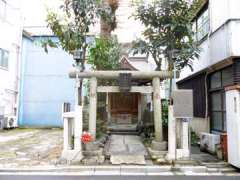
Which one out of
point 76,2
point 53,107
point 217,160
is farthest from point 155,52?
point 53,107

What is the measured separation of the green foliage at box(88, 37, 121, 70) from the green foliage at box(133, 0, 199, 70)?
3.21m

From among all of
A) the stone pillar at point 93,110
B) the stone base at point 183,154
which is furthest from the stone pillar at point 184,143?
the stone pillar at point 93,110

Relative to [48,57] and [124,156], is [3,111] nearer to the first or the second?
[48,57]

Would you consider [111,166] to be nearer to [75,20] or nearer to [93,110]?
[93,110]

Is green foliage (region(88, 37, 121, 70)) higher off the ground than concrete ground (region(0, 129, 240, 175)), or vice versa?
green foliage (region(88, 37, 121, 70))

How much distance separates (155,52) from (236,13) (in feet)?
10.8

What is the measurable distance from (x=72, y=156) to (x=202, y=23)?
939 cm

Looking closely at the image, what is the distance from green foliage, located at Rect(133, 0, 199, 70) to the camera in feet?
33.3

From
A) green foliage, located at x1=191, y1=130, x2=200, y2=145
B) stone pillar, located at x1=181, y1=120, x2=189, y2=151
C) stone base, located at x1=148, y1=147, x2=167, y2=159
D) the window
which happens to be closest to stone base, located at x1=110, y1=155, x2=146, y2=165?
stone base, located at x1=148, y1=147, x2=167, y2=159

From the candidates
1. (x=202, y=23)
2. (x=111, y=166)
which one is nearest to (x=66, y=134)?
(x=111, y=166)

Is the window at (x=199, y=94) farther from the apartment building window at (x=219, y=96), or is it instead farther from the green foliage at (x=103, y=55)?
the green foliage at (x=103, y=55)

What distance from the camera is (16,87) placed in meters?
19.6

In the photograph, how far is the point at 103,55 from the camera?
13.9 m

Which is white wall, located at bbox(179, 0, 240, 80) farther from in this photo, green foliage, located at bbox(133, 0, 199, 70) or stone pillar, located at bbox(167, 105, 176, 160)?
stone pillar, located at bbox(167, 105, 176, 160)
